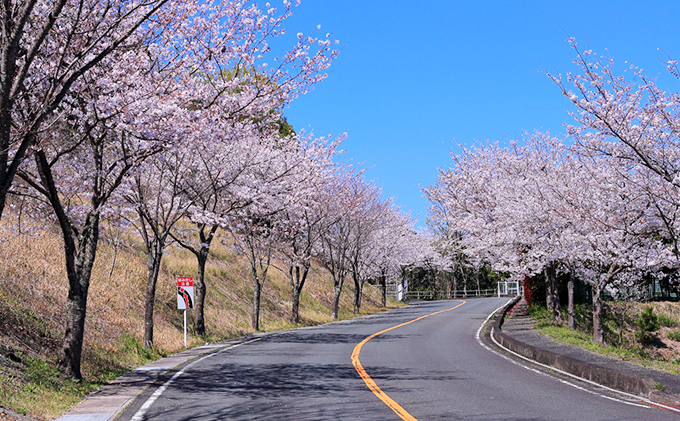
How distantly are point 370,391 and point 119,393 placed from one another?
4.63 metres

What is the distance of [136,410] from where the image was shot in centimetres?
921

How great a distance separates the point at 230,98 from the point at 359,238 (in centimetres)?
2831

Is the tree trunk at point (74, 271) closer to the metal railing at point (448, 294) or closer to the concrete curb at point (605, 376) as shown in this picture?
the concrete curb at point (605, 376)

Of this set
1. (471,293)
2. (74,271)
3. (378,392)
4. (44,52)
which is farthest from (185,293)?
(471,293)

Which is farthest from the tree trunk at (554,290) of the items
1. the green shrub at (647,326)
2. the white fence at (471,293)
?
the white fence at (471,293)

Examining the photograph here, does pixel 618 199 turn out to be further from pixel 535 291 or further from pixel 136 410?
pixel 535 291

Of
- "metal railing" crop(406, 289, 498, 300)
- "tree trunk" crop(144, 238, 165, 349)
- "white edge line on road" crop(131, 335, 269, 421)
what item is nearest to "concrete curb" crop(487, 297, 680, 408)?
"white edge line on road" crop(131, 335, 269, 421)

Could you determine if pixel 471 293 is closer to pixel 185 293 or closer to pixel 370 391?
pixel 185 293

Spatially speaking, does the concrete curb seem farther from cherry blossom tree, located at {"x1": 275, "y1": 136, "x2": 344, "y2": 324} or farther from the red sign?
cherry blossom tree, located at {"x1": 275, "y1": 136, "x2": 344, "y2": 324}

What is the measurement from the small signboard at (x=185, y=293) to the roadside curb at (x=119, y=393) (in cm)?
241

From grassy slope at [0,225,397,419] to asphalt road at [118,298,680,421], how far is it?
179cm

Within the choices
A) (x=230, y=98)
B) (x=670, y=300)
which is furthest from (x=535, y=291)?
(x=230, y=98)

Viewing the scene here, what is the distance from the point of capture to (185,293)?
19203 millimetres

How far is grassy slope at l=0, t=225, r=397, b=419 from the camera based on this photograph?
1062 cm
